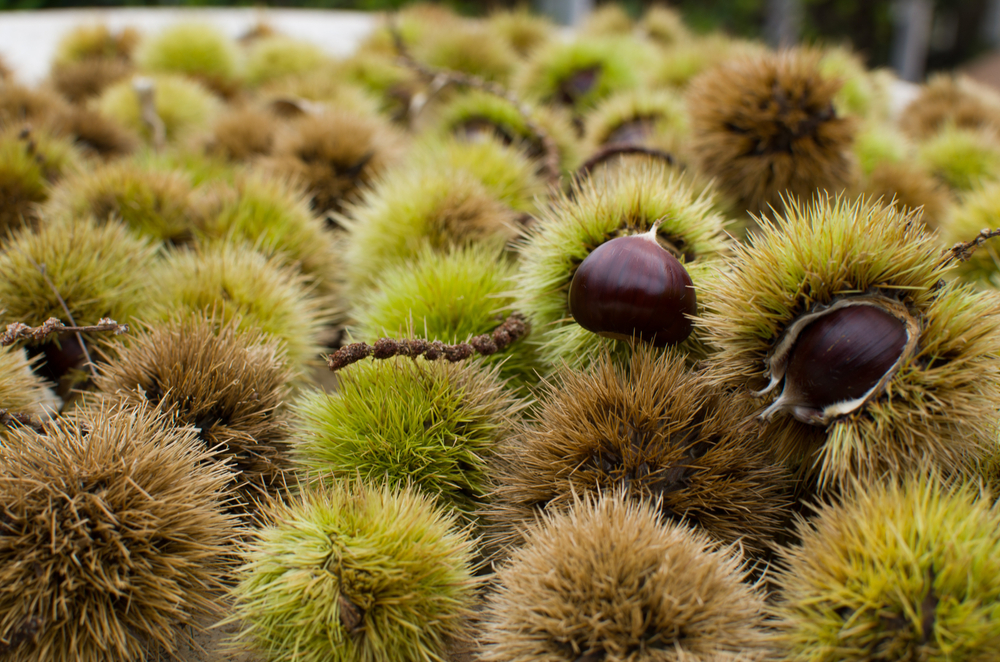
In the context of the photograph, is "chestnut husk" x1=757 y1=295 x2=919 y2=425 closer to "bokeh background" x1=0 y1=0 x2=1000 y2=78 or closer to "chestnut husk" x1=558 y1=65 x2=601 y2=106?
"chestnut husk" x1=558 y1=65 x2=601 y2=106

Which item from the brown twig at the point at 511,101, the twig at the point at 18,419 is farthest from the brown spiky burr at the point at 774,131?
the twig at the point at 18,419

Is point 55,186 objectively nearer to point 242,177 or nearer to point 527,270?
point 242,177

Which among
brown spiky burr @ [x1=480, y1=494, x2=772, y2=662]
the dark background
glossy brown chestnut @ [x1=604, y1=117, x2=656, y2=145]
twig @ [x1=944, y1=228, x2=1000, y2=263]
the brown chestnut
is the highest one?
twig @ [x1=944, y1=228, x2=1000, y2=263]

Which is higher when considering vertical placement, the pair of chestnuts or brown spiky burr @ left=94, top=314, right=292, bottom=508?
the pair of chestnuts

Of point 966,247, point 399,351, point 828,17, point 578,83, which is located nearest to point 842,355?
point 966,247

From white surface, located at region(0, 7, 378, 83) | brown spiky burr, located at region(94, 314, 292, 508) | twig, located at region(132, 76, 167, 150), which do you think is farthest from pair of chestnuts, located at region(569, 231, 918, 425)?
white surface, located at region(0, 7, 378, 83)

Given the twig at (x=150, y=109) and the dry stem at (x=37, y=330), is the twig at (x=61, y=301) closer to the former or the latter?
the dry stem at (x=37, y=330)

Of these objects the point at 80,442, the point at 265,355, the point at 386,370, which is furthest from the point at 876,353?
the point at 80,442
